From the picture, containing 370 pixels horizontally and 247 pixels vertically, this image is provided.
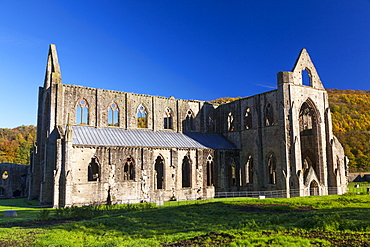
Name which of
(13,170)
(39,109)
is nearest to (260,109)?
(39,109)

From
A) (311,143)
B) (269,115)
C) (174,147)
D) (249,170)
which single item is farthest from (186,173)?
(311,143)

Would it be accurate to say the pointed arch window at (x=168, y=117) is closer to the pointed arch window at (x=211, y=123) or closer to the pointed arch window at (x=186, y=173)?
the pointed arch window at (x=186, y=173)

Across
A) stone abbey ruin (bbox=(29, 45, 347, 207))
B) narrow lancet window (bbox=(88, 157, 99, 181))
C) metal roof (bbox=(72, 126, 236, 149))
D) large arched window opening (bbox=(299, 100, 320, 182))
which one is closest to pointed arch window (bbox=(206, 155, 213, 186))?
stone abbey ruin (bbox=(29, 45, 347, 207))

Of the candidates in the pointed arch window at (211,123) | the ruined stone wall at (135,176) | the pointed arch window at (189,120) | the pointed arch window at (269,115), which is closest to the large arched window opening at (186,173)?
the ruined stone wall at (135,176)

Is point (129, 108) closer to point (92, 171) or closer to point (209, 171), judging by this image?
point (92, 171)

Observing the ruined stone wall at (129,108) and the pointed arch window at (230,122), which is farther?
the pointed arch window at (230,122)

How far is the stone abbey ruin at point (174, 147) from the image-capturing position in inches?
1303

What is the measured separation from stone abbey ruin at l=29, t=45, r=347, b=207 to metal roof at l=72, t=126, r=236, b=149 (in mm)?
126

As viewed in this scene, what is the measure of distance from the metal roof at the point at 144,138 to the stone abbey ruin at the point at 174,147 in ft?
0.41

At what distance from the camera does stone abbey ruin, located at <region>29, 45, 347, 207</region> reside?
33.1 metres

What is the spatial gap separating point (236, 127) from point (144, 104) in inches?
495

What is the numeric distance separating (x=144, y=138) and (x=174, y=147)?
373 centimetres

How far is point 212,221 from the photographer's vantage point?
19.0 meters

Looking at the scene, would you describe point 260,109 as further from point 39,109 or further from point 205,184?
point 39,109
